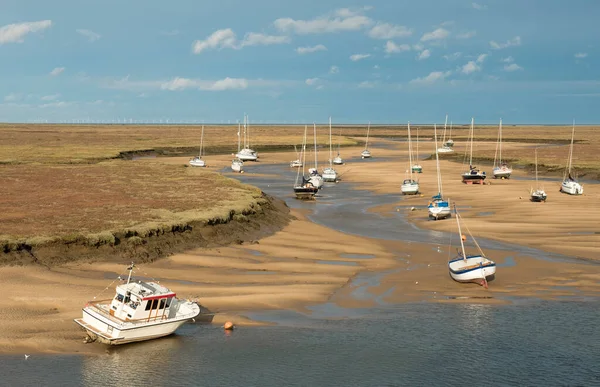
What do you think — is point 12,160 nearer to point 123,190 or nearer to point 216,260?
point 123,190

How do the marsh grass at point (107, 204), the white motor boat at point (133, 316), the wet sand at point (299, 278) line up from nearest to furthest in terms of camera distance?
the white motor boat at point (133, 316)
the wet sand at point (299, 278)
the marsh grass at point (107, 204)

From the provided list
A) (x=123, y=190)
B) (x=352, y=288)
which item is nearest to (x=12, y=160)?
(x=123, y=190)

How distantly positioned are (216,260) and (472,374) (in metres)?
25.6

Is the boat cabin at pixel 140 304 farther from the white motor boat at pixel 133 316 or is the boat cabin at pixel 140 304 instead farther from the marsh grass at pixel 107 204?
the marsh grass at pixel 107 204

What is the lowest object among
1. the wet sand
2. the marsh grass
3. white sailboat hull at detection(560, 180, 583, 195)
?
the wet sand

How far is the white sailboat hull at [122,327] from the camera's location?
35.9 m

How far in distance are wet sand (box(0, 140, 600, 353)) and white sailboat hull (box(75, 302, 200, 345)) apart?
0.82m

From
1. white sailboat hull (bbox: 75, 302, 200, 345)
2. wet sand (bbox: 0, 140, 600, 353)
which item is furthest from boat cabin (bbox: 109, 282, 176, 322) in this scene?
wet sand (bbox: 0, 140, 600, 353)

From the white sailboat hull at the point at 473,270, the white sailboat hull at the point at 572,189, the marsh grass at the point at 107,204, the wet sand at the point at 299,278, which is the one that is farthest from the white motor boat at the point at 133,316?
the white sailboat hull at the point at 572,189

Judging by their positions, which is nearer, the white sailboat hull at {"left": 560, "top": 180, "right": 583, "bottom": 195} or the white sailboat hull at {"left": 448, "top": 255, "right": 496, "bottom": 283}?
the white sailboat hull at {"left": 448, "top": 255, "right": 496, "bottom": 283}

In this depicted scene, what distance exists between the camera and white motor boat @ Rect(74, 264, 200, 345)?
36000 millimetres

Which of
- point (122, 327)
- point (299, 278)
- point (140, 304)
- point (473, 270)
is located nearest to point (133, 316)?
point (140, 304)

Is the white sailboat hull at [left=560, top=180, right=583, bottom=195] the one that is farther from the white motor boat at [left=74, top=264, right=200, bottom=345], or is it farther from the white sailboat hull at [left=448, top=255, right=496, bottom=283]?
the white motor boat at [left=74, top=264, right=200, bottom=345]

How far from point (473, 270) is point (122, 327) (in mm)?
23880
